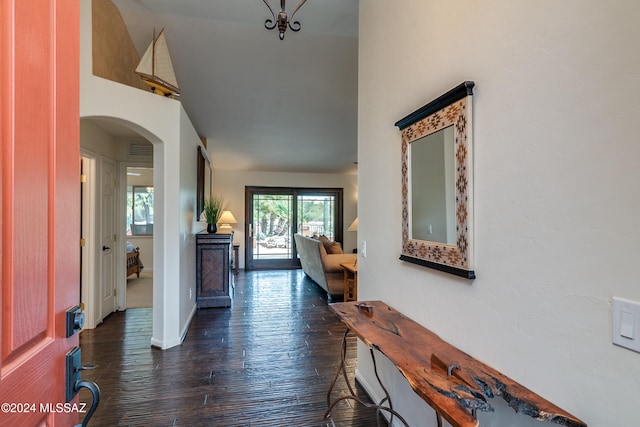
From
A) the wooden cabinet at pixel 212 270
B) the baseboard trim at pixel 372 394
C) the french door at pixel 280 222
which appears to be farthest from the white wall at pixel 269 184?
the baseboard trim at pixel 372 394

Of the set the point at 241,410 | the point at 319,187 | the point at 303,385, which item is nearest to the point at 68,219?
the point at 241,410

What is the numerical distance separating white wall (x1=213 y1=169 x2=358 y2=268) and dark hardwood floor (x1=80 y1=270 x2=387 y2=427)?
12.4 feet

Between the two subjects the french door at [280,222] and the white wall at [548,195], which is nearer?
the white wall at [548,195]

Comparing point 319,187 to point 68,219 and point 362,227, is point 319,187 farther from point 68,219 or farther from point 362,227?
point 68,219

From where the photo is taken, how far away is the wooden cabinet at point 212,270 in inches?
178

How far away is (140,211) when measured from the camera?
7543 millimetres

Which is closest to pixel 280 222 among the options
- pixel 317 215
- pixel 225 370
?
pixel 317 215

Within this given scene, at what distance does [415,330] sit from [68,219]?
1.50 meters

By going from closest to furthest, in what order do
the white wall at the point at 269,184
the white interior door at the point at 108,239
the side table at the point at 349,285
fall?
the white interior door at the point at 108,239, the side table at the point at 349,285, the white wall at the point at 269,184

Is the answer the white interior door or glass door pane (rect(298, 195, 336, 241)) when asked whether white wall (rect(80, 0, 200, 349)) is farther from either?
glass door pane (rect(298, 195, 336, 241))

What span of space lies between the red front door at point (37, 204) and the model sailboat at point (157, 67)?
2.43 m

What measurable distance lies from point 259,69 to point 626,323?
451cm

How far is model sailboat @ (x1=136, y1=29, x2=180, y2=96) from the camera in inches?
116

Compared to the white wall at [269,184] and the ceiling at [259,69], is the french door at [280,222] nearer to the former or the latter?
the white wall at [269,184]
